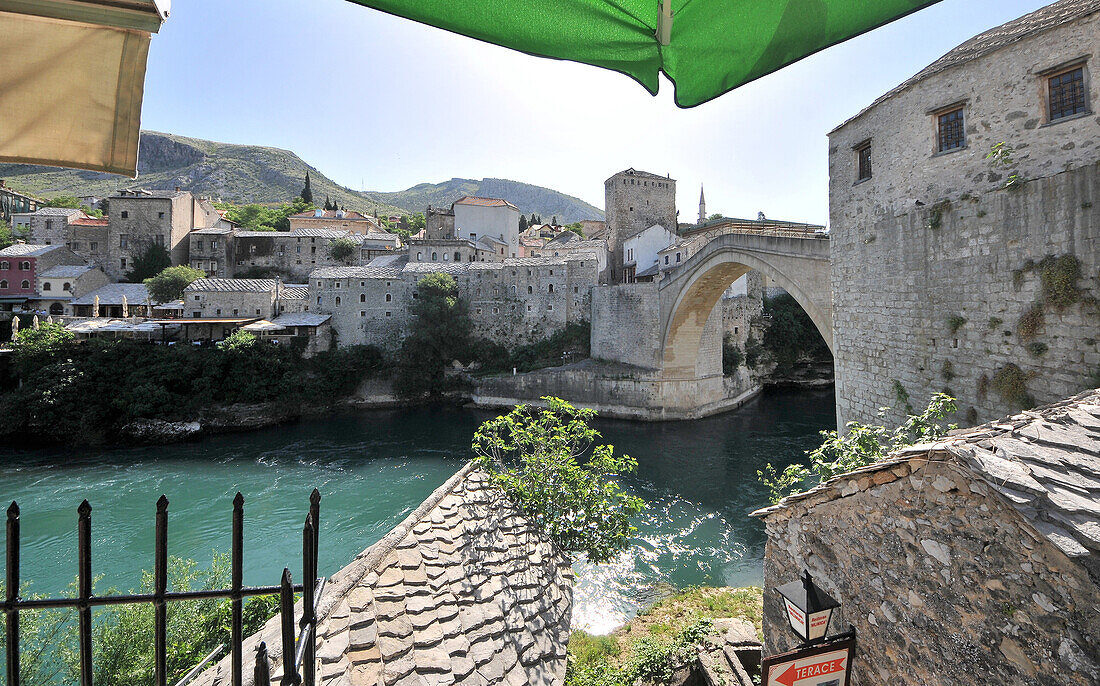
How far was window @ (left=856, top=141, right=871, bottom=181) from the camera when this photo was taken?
6656 millimetres

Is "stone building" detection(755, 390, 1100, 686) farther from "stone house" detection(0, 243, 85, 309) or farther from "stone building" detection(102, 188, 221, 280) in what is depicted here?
"stone building" detection(102, 188, 221, 280)

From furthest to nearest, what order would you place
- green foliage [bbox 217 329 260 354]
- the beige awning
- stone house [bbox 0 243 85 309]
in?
stone house [bbox 0 243 85 309]
green foliage [bbox 217 329 260 354]
the beige awning

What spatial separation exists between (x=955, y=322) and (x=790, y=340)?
66.2 ft

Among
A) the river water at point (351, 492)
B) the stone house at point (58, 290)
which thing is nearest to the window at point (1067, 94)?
the river water at point (351, 492)

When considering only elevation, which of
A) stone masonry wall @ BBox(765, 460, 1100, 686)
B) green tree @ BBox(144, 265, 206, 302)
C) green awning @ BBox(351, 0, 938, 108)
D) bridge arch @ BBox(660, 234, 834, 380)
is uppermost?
green tree @ BBox(144, 265, 206, 302)

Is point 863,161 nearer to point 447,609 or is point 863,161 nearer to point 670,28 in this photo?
point 670,28

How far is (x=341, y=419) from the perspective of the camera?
807 inches

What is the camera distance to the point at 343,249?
1192 inches

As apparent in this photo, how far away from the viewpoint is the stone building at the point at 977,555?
1.84 m

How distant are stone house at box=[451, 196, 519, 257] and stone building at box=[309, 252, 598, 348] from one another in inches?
435

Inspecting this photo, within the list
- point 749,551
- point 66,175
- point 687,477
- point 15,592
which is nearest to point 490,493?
point 15,592

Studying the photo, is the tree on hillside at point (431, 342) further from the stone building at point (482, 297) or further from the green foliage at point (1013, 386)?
the green foliage at point (1013, 386)

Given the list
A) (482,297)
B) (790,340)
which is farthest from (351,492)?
(790,340)

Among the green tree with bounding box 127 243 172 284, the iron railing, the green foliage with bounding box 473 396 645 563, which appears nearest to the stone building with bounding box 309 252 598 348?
the green tree with bounding box 127 243 172 284
